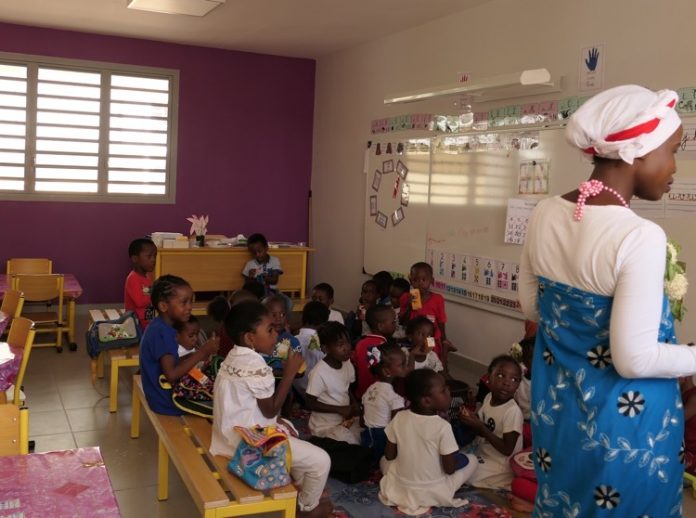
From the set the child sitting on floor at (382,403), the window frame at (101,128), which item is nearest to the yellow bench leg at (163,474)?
the child sitting on floor at (382,403)

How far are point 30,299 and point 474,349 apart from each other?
11.7 feet

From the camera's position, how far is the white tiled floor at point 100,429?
3387 mm

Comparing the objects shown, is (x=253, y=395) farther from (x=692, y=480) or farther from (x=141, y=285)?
(x=141, y=285)

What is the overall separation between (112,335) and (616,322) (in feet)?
12.8

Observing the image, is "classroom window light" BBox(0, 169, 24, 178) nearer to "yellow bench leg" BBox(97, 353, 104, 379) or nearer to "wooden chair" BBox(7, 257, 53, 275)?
"wooden chair" BBox(7, 257, 53, 275)

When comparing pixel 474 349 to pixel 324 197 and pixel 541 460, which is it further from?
pixel 541 460

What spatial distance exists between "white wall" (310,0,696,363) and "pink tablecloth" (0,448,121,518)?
12.6 ft

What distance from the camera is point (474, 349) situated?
5.99 meters

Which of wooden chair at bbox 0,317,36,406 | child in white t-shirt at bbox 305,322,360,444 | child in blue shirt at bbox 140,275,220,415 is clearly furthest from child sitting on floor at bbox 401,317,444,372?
wooden chair at bbox 0,317,36,406

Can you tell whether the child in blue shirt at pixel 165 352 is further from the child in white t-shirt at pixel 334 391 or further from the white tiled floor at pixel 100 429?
the child in white t-shirt at pixel 334 391

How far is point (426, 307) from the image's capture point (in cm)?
561

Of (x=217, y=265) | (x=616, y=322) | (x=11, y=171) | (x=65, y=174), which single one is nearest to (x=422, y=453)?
(x=616, y=322)

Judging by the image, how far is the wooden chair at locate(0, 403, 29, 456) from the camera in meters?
1.98

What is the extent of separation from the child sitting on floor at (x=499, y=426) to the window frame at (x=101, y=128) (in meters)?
5.49
